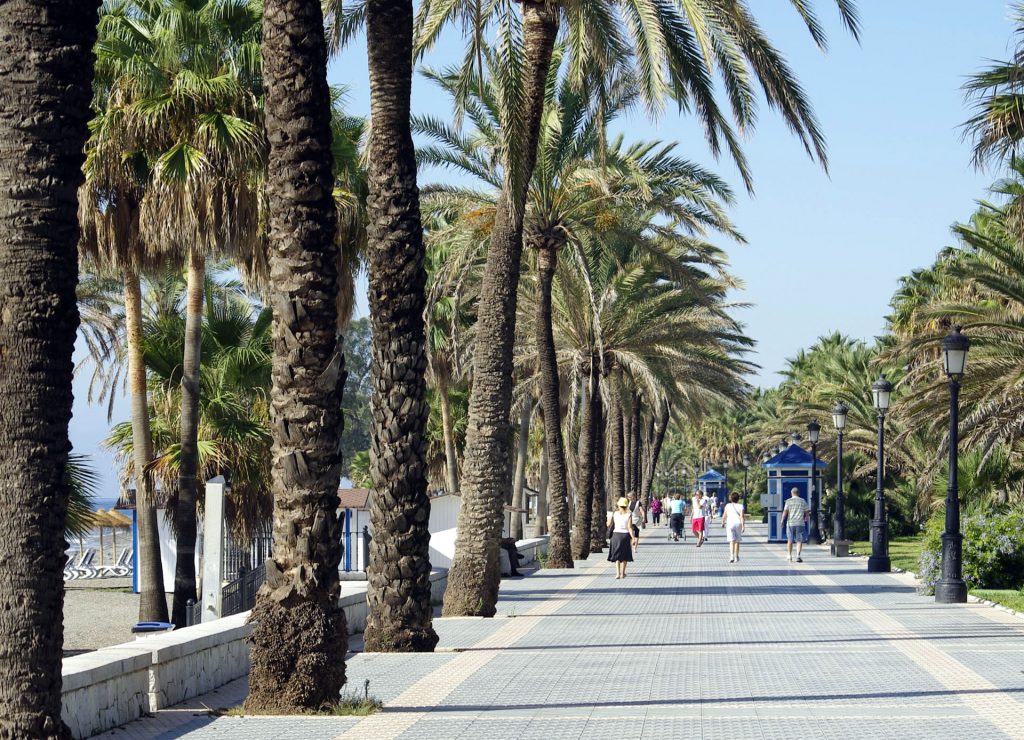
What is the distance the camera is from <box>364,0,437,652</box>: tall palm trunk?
13.7m

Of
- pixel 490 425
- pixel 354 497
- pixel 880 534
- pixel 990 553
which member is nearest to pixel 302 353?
pixel 490 425

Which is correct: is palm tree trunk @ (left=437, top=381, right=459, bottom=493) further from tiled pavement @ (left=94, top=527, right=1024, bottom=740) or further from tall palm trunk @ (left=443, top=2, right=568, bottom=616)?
tall palm trunk @ (left=443, top=2, right=568, bottom=616)

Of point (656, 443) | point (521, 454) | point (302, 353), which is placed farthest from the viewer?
point (656, 443)

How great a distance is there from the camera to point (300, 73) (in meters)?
10.2

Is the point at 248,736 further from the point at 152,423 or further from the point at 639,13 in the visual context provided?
the point at 152,423

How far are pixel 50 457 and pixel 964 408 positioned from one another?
1013 inches

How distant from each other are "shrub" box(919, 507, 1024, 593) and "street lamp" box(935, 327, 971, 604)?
4.48 feet

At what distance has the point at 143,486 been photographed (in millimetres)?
22109

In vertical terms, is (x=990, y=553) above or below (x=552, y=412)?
below

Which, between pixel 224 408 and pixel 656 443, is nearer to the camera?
pixel 224 408

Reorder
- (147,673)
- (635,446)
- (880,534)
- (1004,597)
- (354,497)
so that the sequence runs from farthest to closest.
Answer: (635,446) → (354,497) → (880,534) → (1004,597) → (147,673)

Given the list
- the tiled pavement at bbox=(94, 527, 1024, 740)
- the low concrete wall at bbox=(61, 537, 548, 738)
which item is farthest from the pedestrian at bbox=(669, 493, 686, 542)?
the low concrete wall at bbox=(61, 537, 548, 738)

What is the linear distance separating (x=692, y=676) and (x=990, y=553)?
11.5 m

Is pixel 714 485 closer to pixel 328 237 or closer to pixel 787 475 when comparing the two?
pixel 787 475
